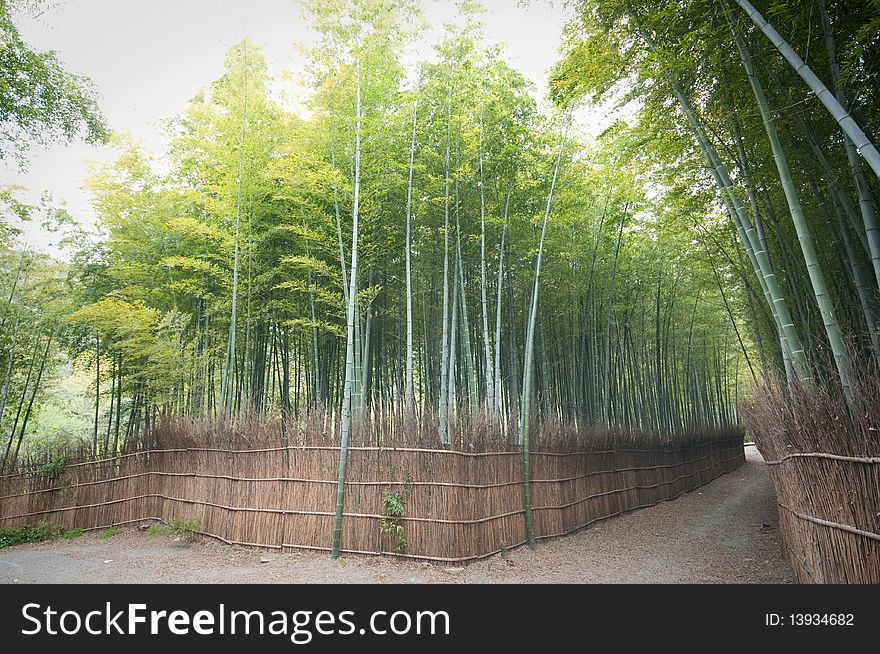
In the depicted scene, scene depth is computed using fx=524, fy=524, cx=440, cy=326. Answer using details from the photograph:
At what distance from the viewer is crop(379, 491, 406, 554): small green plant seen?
452 cm

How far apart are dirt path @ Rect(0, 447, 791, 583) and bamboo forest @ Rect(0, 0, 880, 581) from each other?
0.35 meters

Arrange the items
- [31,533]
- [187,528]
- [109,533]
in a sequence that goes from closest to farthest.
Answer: [187,528], [109,533], [31,533]

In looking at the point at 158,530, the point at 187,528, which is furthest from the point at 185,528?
the point at 158,530

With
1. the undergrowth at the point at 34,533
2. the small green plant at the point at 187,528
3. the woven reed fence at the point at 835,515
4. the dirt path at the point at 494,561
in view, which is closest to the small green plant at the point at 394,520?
the dirt path at the point at 494,561

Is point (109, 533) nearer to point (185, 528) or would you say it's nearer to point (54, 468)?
point (54, 468)

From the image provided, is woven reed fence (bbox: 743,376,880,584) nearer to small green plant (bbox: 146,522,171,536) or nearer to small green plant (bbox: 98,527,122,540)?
small green plant (bbox: 146,522,171,536)

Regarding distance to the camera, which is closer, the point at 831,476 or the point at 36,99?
the point at 831,476

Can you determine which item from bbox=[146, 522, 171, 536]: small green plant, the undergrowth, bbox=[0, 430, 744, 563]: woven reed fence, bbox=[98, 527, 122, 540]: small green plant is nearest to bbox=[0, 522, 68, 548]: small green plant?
the undergrowth

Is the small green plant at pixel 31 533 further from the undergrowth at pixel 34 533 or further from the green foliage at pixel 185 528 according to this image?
the green foliage at pixel 185 528

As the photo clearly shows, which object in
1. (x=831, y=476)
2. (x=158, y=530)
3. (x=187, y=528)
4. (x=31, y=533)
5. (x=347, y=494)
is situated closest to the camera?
(x=831, y=476)

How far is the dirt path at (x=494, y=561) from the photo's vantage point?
415cm

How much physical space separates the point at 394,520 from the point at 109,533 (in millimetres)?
4266

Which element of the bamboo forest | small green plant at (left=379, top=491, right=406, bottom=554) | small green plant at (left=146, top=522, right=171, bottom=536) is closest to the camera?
the bamboo forest

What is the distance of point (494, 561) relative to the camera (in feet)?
15.0
